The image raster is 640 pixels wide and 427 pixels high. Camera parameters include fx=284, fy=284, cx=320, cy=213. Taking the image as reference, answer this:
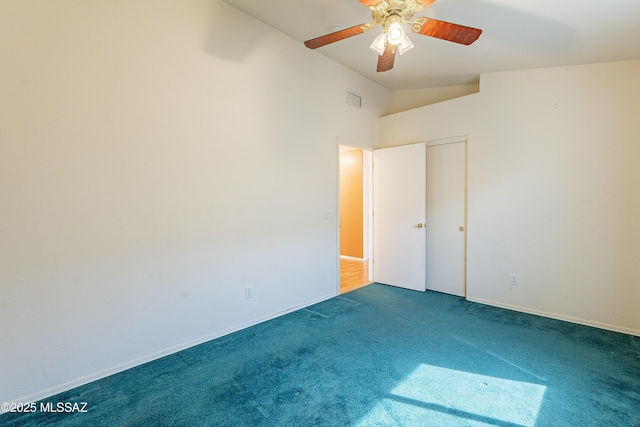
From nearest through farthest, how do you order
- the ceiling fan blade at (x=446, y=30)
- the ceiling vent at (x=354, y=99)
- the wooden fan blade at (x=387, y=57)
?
the ceiling fan blade at (x=446, y=30) < the wooden fan blade at (x=387, y=57) < the ceiling vent at (x=354, y=99)

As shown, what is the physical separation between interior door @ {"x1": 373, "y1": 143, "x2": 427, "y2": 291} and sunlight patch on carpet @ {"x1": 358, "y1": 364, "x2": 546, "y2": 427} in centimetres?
214

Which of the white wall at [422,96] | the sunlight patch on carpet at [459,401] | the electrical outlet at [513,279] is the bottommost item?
the sunlight patch on carpet at [459,401]

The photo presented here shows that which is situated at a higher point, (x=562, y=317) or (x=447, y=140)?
(x=447, y=140)

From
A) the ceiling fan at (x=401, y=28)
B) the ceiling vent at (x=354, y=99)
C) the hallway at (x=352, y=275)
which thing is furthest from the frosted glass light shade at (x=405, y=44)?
the hallway at (x=352, y=275)

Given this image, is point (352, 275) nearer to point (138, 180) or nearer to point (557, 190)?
point (557, 190)

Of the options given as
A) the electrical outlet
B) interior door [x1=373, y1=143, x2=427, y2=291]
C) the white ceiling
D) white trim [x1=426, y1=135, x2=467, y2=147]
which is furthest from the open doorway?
the electrical outlet

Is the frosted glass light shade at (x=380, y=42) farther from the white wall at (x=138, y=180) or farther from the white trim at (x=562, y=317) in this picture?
the white trim at (x=562, y=317)

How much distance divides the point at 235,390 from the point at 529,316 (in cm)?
331

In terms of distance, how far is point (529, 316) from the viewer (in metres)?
3.31

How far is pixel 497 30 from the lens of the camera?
2637 mm

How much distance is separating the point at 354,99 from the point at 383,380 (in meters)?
3.63

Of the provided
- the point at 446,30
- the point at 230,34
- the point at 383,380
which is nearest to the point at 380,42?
the point at 446,30

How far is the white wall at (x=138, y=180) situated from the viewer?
1.89 m

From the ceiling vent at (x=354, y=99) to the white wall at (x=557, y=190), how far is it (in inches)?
51.1
